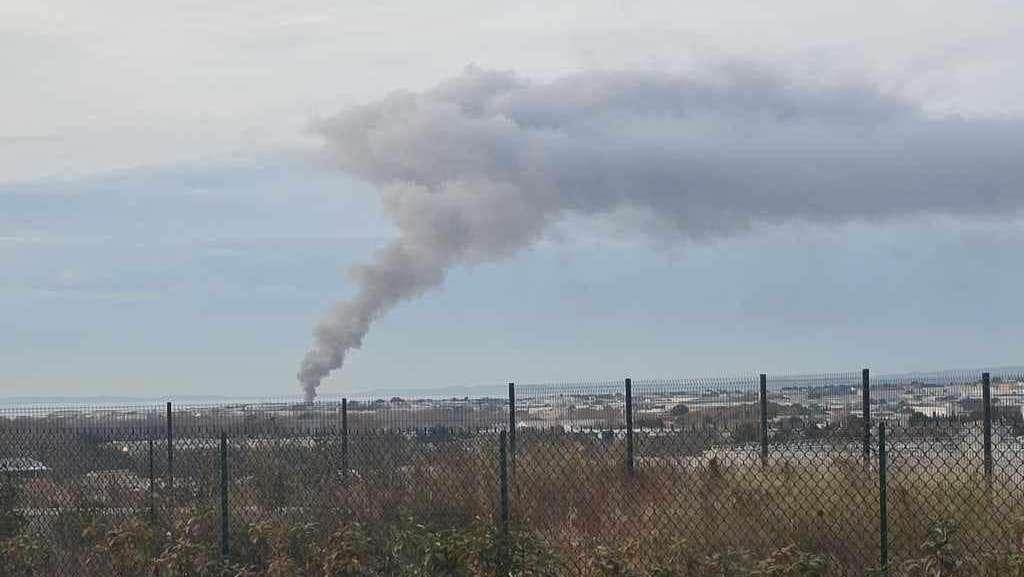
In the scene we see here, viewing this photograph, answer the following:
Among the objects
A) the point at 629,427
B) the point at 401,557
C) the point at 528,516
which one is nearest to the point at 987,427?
the point at 629,427

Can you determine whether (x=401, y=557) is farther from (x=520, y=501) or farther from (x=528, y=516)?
(x=520, y=501)

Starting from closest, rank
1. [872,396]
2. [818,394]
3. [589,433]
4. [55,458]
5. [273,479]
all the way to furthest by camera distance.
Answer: [273,479] → [55,458] → [589,433] → [872,396] → [818,394]

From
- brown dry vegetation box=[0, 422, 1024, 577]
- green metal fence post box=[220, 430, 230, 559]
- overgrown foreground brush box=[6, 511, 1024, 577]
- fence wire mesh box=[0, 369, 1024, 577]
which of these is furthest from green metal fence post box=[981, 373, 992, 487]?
green metal fence post box=[220, 430, 230, 559]

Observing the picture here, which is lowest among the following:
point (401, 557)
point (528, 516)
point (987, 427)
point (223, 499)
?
point (401, 557)

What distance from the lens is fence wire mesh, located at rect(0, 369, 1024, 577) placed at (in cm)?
1202

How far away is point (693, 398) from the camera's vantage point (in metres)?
23.2

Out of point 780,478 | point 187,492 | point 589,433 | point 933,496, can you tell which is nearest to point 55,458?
point 187,492

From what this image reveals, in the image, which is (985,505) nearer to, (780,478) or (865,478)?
(865,478)

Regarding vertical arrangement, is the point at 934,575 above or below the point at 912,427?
below

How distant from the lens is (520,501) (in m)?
14.6

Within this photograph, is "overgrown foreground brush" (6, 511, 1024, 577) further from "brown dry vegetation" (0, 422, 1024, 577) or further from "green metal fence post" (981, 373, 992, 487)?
"green metal fence post" (981, 373, 992, 487)

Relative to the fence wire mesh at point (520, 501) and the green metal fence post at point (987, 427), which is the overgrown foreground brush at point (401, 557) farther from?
the green metal fence post at point (987, 427)

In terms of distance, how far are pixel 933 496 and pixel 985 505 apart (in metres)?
0.58

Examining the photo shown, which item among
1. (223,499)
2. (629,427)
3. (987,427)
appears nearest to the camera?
(223,499)
